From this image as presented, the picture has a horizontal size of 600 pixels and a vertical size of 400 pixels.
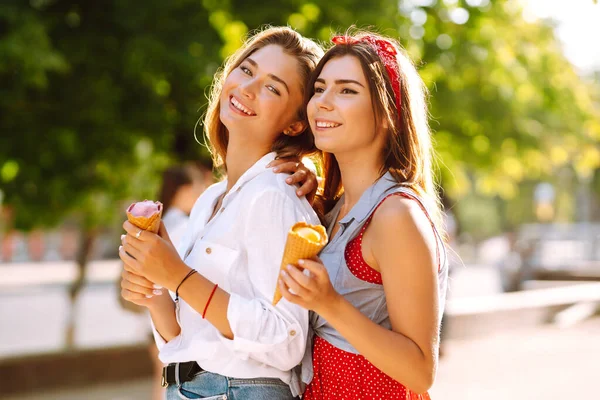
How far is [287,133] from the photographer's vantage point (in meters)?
2.83

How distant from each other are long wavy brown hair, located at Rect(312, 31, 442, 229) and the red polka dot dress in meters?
0.24

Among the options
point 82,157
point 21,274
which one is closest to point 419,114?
point 82,157

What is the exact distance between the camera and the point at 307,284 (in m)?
2.05

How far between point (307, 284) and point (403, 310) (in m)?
0.34

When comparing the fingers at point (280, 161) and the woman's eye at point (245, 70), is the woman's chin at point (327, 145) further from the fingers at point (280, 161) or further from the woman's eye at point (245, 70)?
the woman's eye at point (245, 70)

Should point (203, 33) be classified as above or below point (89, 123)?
above

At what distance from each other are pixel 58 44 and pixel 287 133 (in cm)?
456

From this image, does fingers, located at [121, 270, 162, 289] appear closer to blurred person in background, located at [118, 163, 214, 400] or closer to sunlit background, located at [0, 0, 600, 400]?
sunlit background, located at [0, 0, 600, 400]

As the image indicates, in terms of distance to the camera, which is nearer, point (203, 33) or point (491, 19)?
point (203, 33)

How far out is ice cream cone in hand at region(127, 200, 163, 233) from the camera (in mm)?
2326

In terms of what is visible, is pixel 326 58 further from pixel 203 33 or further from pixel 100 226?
pixel 100 226

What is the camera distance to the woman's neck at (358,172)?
2.59m

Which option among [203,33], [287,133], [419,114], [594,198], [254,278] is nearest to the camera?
[254,278]

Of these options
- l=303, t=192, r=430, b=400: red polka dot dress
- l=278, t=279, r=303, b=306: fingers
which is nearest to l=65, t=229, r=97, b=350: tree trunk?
l=303, t=192, r=430, b=400: red polka dot dress
